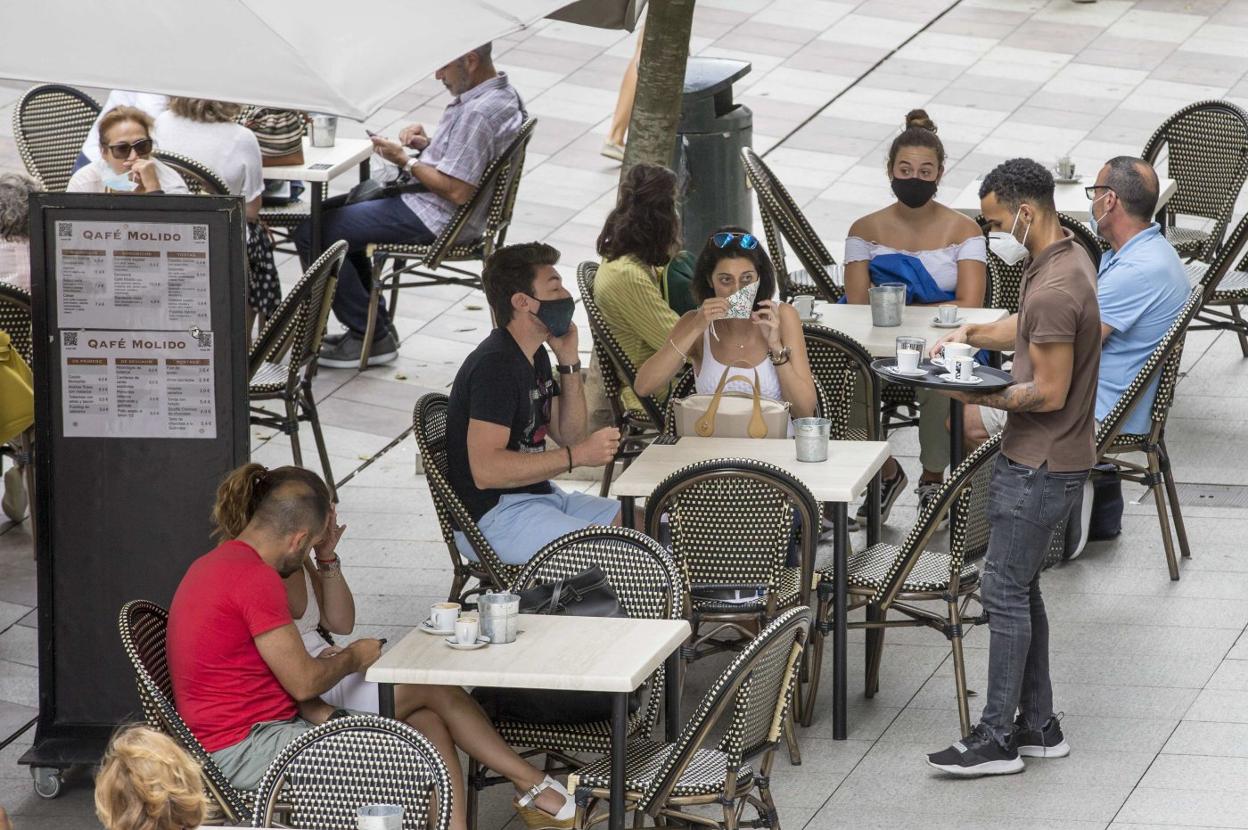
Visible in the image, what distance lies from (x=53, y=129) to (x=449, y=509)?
5.10 m

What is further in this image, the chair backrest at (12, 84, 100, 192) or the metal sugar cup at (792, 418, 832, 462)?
the chair backrest at (12, 84, 100, 192)

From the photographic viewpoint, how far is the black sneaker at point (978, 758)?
19.6ft

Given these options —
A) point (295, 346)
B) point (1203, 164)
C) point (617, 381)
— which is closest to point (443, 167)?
point (295, 346)

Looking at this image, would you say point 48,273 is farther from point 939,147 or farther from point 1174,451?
point 1174,451

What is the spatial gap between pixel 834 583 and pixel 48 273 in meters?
2.55

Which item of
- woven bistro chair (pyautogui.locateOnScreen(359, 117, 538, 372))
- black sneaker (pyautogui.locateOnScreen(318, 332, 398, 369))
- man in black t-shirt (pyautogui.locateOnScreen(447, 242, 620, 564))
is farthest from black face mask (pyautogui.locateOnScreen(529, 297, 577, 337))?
black sneaker (pyautogui.locateOnScreen(318, 332, 398, 369))

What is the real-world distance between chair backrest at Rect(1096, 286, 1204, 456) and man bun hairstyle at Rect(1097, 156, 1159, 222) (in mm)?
381

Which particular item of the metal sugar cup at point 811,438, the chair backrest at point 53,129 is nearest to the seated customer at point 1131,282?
the metal sugar cup at point 811,438

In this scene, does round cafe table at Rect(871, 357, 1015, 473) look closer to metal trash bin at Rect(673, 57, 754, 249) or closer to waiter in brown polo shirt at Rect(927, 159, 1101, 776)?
waiter in brown polo shirt at Rect(927, 159, 1101, 776)

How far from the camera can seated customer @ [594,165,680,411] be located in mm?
7645

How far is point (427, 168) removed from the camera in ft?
31.7

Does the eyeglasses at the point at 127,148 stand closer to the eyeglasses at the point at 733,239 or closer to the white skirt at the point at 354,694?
the eyeglasses at the point at 733,239

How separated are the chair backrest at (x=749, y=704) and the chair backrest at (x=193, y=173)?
4624 mm

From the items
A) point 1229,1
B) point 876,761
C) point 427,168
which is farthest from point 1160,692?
point 1229,1
